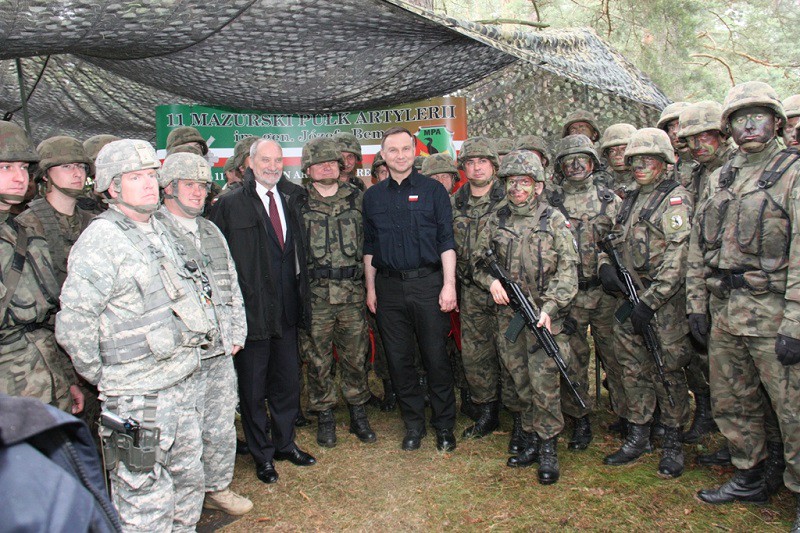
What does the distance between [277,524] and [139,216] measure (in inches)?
81.6

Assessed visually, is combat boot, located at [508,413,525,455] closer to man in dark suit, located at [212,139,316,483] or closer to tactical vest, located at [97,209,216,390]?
man in dark suit, located at [212,139,316,483]

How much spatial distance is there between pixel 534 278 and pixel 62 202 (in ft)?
10.5

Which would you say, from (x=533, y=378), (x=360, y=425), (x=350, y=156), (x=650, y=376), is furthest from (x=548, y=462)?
(x=350, y=156)

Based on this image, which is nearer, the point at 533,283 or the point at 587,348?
the point at 533,283

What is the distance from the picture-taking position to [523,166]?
4.28 m

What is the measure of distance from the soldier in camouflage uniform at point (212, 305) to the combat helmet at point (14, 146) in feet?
2.25

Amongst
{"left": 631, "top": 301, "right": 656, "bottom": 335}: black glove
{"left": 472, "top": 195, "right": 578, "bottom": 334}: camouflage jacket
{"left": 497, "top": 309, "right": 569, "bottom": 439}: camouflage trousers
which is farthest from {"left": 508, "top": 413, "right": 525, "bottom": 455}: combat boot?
{"left": 631, "top": 301, "right": 656, "bottom": 335}: black glove

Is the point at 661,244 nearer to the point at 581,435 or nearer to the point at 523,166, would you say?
the point at 523,166

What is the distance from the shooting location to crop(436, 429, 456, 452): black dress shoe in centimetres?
475

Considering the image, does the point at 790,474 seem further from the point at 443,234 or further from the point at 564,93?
the point at 564,93

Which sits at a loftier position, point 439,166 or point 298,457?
point 439,166

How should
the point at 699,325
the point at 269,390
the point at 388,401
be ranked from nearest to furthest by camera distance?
the point at 699,325 → the point at 269,390 → the point at 388,401

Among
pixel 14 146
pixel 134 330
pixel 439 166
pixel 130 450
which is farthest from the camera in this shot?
pixel 439 166

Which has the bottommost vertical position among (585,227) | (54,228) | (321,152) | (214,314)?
(214,314)
